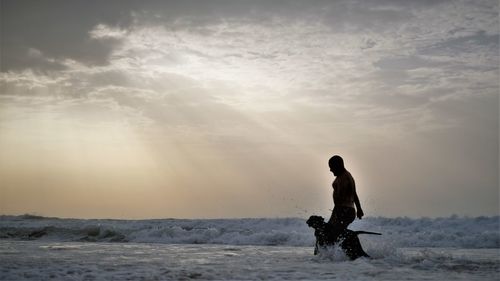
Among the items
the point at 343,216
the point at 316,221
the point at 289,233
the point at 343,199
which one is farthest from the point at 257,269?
the point at 289,233

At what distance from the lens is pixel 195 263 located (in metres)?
9.23

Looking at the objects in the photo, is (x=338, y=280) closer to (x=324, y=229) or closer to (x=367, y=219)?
(x=324, y=229)

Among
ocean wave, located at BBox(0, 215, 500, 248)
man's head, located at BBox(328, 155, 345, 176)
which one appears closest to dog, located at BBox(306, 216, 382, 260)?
man's head, located at BBox(328, 155, 345, 176)

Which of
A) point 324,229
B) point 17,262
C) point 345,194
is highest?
point 345,194

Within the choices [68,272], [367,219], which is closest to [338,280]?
[68,272]

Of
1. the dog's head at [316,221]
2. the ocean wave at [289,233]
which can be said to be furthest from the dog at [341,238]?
the ocean wave at [289,233]

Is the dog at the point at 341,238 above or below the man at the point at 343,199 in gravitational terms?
below

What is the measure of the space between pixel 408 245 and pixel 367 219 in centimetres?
880

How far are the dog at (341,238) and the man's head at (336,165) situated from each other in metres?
1.10

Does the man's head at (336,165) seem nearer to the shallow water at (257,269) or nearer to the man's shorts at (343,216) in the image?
the man's shorts at (343,216)

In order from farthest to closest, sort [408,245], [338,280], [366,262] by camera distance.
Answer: [408,245], [366,262], [338,280]

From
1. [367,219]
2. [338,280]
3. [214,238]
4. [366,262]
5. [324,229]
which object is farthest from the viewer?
[367,219]

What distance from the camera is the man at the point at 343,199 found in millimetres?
10039

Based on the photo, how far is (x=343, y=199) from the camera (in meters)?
10.1
